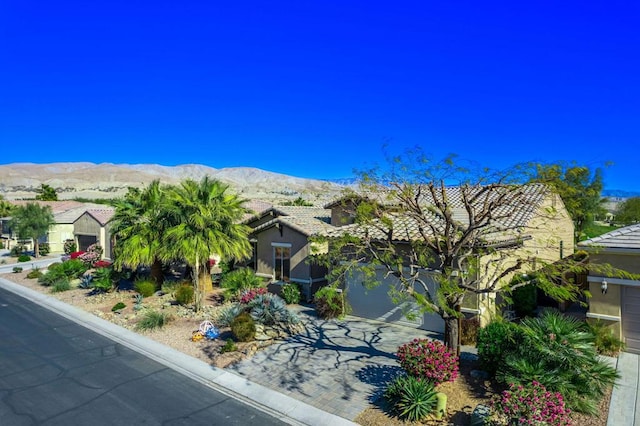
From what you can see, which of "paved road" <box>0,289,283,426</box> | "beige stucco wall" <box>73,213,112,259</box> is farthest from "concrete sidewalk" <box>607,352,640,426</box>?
"beige stucco wall" <box>73,213,112,259</box>

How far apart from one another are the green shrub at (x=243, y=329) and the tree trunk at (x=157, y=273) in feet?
34.0

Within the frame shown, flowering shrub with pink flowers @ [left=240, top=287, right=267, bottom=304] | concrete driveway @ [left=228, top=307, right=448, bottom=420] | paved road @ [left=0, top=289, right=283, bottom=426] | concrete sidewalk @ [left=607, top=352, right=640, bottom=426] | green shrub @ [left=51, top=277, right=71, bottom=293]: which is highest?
flowering shrub with pink flowers @ [left=240, top=287, right=267, bottom=304]

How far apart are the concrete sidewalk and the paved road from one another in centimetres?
733

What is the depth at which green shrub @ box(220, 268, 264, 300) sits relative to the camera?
19625mm

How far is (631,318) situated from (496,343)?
546cm

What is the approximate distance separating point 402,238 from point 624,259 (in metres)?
6.78

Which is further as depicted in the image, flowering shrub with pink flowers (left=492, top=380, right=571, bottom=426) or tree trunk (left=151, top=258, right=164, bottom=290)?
tree trunk (left=151, top=258, right=164, bottom=290)

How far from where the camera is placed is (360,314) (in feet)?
56.5

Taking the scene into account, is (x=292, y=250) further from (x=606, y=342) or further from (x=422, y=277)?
(x=606, y=342)

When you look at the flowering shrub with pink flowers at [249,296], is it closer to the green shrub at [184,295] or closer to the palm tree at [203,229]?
the palm tree at [203,229]

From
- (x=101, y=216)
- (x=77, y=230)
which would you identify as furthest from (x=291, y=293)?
(x=77, y=230)

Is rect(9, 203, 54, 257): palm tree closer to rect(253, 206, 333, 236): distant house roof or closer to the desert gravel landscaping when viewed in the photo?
the desert gravel landscaping

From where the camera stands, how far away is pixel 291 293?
19.5m

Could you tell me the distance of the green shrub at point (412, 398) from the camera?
8.98 m
